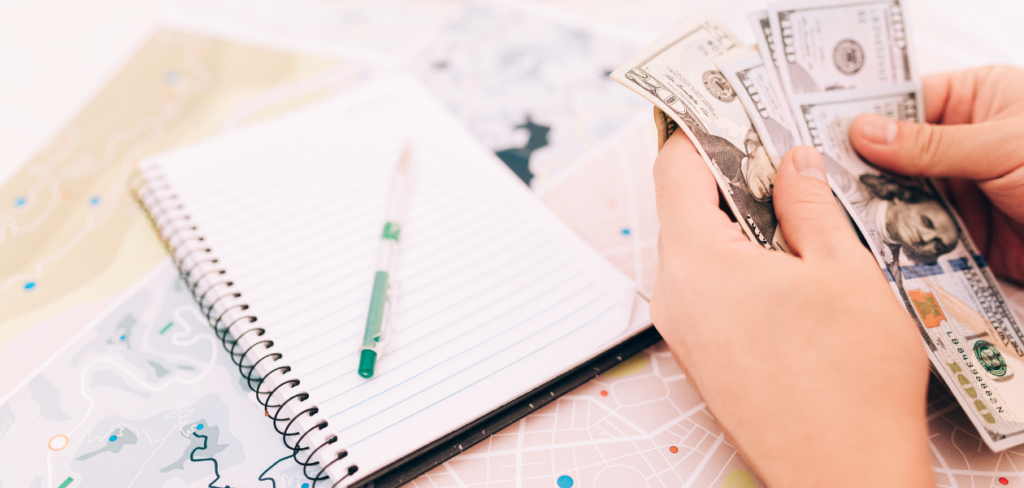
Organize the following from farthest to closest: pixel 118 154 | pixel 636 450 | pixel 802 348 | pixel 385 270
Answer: pixel 118 154 → pixel 385 270 → pixel 636 450 → pixel 802 348

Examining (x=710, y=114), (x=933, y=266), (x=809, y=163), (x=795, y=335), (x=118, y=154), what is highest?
(x=118, y=154)

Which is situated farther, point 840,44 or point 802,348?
point 840,44

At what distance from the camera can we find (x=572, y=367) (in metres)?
0.64

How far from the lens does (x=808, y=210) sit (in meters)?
0.58

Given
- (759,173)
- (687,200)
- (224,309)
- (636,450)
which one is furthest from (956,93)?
(224,309)

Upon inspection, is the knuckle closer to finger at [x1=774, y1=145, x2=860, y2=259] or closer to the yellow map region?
finger at [x1=774, y1=145, x2=860, y2=259]

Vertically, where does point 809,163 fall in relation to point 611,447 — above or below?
above

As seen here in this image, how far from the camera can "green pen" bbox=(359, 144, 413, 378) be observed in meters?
0.61

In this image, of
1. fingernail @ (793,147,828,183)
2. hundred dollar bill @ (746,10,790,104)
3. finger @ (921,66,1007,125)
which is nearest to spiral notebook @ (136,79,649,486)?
fingernail @ (793,147,828,183)

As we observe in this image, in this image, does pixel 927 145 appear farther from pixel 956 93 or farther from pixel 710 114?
pixel 710 114

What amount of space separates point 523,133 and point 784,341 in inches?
24.4

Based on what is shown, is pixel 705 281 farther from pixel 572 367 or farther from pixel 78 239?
pixel 78 239

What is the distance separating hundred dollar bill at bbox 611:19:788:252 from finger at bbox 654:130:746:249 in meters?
0.02

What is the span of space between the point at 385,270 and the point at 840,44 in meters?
0.75
